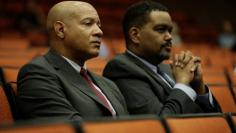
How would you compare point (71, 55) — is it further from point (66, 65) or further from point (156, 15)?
point (156, 15)

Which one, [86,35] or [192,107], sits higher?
A: [86,35]

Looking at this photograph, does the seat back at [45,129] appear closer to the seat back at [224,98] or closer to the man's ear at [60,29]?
the man's ear at [60,29]

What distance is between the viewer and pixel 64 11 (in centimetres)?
61

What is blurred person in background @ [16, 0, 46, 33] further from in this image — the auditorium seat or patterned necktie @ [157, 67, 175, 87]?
the auditorium seat

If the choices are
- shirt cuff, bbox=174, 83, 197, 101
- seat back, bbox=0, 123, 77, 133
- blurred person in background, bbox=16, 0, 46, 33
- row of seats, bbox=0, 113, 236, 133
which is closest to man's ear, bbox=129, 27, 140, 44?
shirt cuff, bbox=174, 83, 197, 101

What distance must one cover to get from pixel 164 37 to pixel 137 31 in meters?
0.05

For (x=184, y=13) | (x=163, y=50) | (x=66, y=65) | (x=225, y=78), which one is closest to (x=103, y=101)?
(x=66, y=65)

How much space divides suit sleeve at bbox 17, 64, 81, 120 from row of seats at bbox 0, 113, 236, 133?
0.38 ft

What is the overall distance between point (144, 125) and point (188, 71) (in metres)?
0.27

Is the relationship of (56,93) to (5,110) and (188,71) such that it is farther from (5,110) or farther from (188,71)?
(188,71)

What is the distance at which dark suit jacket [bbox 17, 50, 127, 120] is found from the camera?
1.70ft

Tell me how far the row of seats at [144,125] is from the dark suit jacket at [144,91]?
0.28ft

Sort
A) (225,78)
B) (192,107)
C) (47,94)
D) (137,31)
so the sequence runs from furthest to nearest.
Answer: (225,78)
(137,31)
(192,107)
(47,94)

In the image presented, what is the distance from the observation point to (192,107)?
628 millimetres
